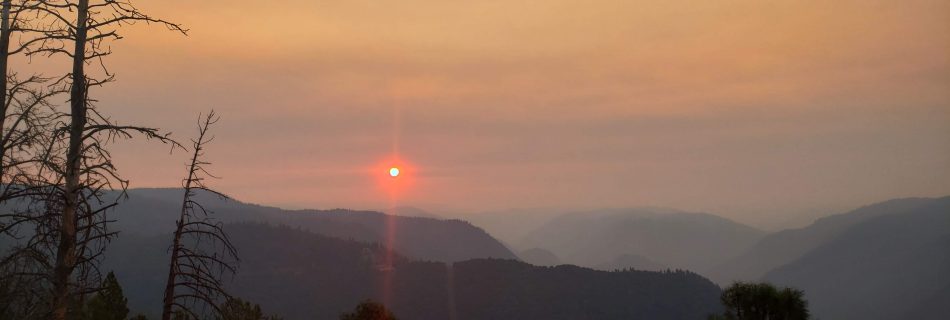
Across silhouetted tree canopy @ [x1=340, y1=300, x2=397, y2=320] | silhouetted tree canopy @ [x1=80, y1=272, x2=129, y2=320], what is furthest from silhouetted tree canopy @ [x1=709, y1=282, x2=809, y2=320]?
silhouetted tree canopy @ [x1=80, y1=272, x2=129, y2=320]

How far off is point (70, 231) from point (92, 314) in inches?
1668

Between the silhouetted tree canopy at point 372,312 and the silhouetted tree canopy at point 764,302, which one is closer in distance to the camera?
the silhouetted tree canopy at point 764,302

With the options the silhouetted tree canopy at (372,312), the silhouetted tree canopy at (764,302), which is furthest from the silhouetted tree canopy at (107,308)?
the silhouetted tree canopy at (764,302)

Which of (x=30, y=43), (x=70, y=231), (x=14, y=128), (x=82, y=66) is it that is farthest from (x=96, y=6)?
(x=70, y=231)

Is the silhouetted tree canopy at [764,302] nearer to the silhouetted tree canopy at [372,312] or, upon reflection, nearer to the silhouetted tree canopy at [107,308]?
the silhouetted tree canopy at [372,312]

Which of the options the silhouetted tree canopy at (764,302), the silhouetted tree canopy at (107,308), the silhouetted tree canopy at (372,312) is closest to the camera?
the silhouetted tree canopy at (764,302)

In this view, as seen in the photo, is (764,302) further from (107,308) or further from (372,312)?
(107,308)

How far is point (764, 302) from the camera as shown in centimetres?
4484

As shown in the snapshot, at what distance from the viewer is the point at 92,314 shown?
5184 cm

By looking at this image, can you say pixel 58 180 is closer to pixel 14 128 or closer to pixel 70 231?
pixel 70 231

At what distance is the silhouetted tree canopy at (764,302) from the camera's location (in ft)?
144

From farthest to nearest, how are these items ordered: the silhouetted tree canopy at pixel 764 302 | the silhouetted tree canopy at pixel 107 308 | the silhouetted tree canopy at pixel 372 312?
1. the silhouetted tree canopy at pixel 372 312
2. the silhouetted tree canopy at pixel 107 308
3. the silhouetted tree canopy at pixel 764 302

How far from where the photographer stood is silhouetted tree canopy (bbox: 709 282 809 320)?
144ft

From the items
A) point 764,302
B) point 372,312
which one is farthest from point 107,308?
point 764,302
